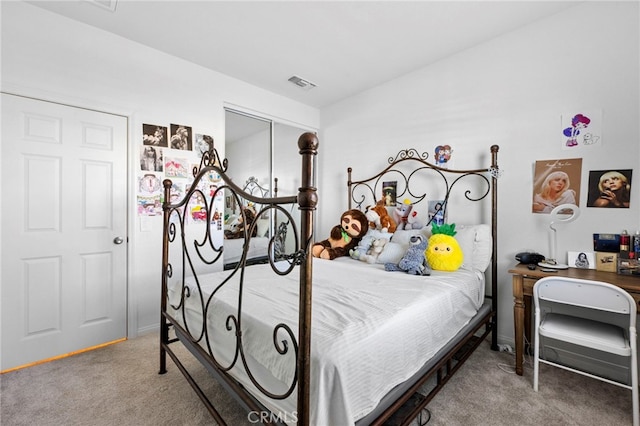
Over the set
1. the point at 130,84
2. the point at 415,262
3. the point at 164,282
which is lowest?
the point at 164,282

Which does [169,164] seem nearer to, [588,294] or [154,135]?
[154,135]

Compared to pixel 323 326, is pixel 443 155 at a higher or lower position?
higher

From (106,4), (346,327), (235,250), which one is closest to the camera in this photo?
(346,327)

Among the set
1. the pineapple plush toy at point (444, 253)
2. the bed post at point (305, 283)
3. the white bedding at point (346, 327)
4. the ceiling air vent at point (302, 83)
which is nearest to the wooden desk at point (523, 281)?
Result: the white bedding at point (346, 327)

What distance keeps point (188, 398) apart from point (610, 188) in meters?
3.03

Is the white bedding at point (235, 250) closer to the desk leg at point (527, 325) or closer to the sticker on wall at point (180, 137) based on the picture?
the sticker on wall at point (180, 137)

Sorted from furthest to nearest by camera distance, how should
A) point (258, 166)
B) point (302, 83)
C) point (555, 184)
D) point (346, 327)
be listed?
point (258, 166) < point (302, 83) < point (555, 184) < point (346, 327)

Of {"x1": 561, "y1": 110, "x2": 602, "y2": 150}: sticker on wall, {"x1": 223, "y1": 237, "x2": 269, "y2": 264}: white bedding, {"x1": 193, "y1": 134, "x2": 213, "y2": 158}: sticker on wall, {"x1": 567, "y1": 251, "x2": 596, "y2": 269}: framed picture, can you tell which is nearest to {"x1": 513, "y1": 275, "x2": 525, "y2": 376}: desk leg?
{"x1": 567, "y1": 251, "x2": 596, "y2": 269}: framed picture

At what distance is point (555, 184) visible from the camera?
7.00 feet

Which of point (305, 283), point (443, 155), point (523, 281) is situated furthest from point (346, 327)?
point (443, 155)

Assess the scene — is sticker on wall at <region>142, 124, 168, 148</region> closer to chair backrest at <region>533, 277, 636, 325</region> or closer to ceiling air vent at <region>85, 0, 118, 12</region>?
ceiling air vent at <region>85, 0, 118, 12</region>

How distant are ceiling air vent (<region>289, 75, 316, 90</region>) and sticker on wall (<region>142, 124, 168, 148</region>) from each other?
1465mm

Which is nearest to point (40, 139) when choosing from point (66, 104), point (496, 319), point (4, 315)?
point (66, 104)

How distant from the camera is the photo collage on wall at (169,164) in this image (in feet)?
8.39
